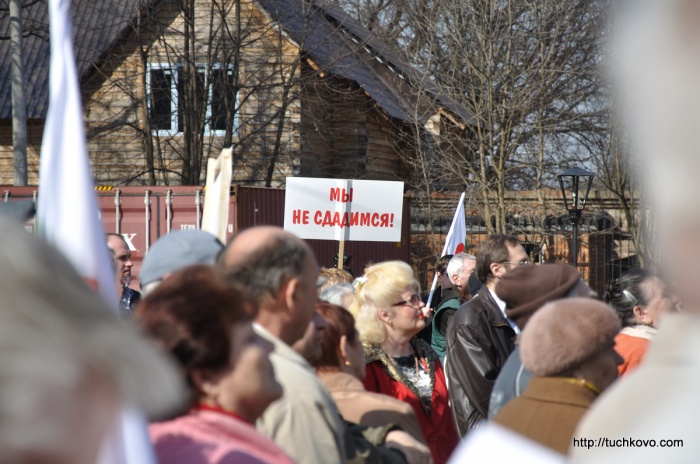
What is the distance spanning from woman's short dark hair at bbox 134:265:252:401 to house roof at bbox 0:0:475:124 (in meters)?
18.5

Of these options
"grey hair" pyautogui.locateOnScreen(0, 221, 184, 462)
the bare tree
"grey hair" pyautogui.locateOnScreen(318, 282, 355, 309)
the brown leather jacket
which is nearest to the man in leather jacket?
the brown leather jacket

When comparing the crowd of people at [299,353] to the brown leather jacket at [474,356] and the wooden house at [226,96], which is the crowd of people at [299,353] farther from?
the wooden house at [226,96]

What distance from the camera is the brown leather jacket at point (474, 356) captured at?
4.89 m

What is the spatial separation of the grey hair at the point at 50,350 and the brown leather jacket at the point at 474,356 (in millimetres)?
3932

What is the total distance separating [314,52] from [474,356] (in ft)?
57.2

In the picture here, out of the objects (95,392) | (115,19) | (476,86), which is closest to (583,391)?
(95,392)

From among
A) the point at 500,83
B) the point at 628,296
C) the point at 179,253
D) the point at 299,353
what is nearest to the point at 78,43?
the point at 500,83

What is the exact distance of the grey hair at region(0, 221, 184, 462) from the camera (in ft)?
2.97

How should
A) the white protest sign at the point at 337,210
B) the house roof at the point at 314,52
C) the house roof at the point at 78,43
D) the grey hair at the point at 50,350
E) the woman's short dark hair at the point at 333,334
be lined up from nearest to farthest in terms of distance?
the grey hair at the point at 50,350 → the woman's short dark hair at the point at 333,334 → the white protest sign at the point at 337,210 → the house roof at the point at 314,52 → the house roof at the point at 78,43

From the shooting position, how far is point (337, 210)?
10.3 m

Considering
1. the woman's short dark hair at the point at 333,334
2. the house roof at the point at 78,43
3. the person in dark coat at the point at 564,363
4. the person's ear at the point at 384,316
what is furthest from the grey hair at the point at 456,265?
the house roof at the point at 78,43

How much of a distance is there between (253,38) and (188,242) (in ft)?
62.5

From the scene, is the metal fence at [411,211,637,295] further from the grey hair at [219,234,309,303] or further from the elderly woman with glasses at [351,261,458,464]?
the grey hair at [219,234,309,303]

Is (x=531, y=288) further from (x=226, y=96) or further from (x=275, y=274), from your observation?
(x=226, y=96)
